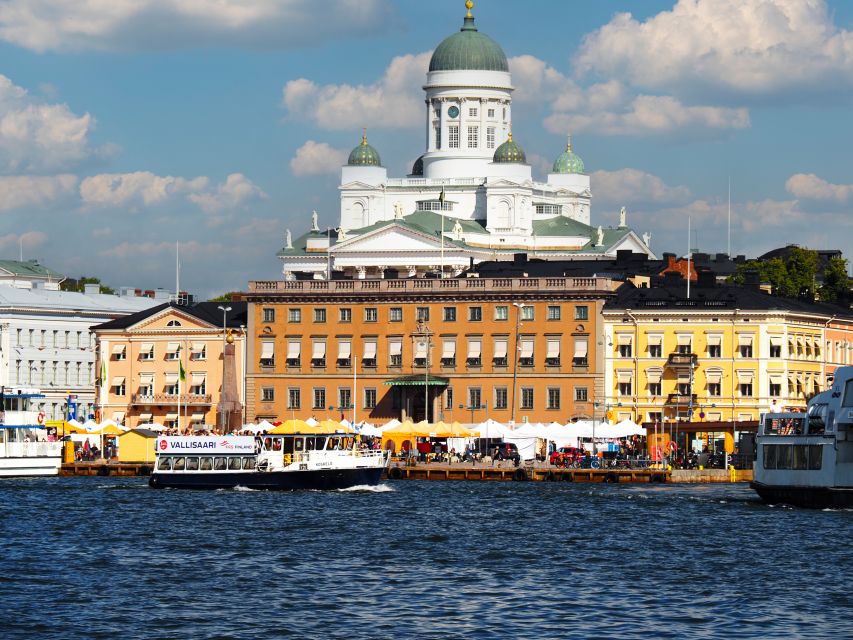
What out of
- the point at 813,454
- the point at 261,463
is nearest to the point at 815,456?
the point at 813,454

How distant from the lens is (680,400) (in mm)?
135625

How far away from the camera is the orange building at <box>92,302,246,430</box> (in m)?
148

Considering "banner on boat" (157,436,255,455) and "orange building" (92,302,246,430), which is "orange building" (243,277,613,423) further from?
"banner on boat" (157,436,255,455)

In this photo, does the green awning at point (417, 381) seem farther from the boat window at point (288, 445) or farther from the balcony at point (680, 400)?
the boat window at point (288, 445)

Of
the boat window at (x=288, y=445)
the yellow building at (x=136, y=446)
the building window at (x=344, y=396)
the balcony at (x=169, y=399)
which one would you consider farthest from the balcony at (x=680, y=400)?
the boat window at (x=288, y=445)

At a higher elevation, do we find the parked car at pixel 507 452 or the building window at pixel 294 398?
the building window at pixel 294 398

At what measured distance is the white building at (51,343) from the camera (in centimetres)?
17075

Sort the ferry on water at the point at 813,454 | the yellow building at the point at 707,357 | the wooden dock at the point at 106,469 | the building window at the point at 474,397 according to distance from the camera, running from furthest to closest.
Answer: the building window at the point at 474,397 < the yellow building at the point at 707,357 < the wooden dock at the point at 106,469 < the ferry on water at the point at 813,454

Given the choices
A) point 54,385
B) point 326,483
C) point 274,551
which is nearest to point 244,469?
point 326,483

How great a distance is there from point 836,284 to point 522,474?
208 ft

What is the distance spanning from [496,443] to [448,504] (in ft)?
112

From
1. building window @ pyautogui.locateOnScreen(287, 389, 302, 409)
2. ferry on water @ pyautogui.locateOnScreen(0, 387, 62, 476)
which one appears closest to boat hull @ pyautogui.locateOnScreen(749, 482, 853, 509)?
ferry on water @ pyautogui.locateOnScreen(0, 387, 62, 476)

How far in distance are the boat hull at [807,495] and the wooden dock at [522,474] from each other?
18.0 meters

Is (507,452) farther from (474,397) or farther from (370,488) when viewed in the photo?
(370,488)
